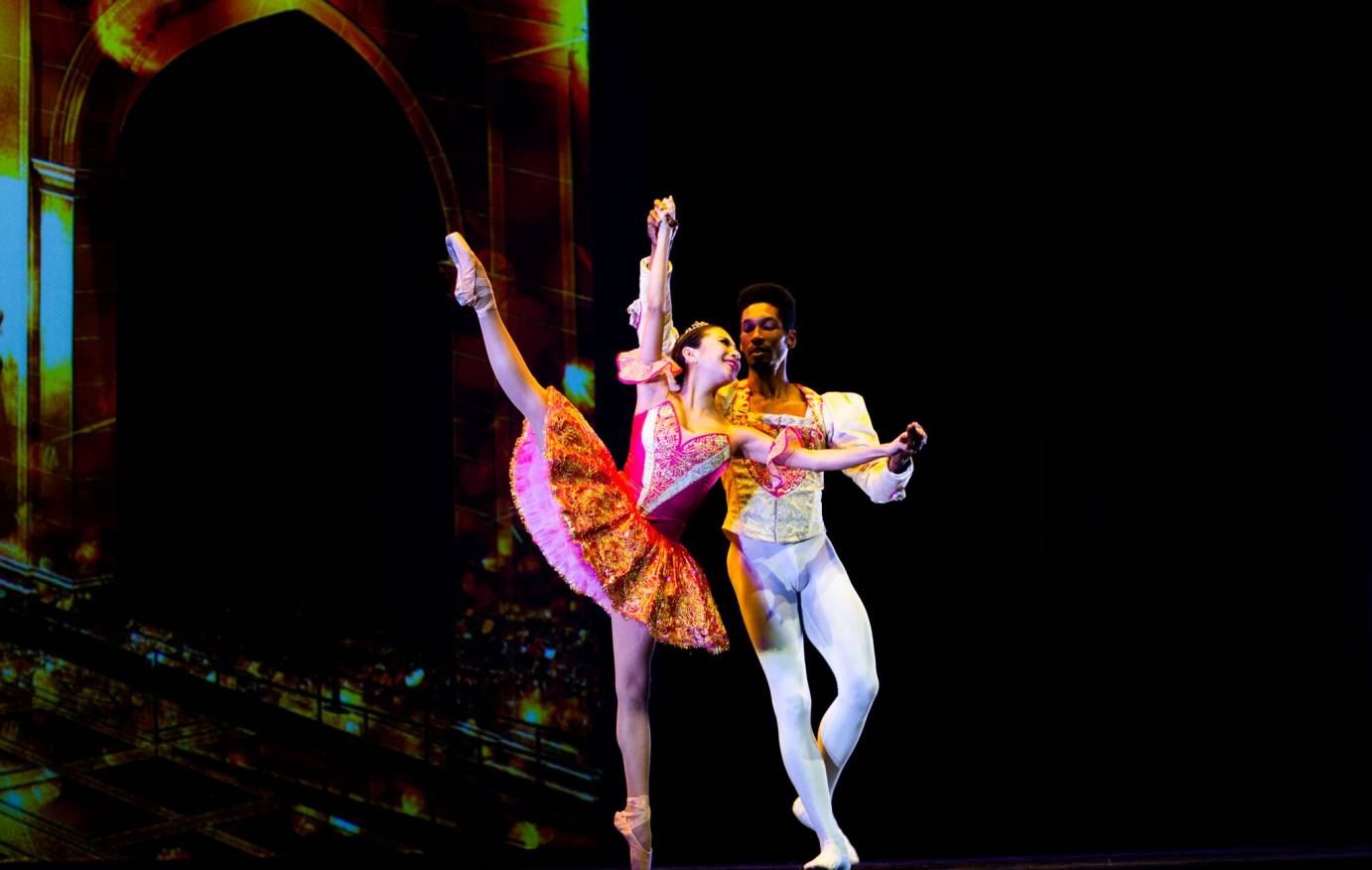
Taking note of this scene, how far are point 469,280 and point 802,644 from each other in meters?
1.30

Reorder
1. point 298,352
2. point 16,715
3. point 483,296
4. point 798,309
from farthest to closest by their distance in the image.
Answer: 1. point 798,309
2. point 298,352
3. point 16,715
4. point 483,296

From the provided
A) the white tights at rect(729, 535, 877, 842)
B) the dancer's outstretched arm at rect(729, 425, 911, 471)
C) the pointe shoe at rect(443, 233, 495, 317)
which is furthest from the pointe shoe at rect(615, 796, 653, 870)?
the pointe shoe at rect(443, 233, 495, 317)

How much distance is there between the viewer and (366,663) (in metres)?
4.22

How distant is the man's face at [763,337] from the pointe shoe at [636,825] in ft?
4.03

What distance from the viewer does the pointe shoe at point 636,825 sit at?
11.3ft

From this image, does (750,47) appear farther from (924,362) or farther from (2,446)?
(2,446)

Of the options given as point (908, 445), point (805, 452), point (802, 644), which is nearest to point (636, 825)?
point (802, 644)

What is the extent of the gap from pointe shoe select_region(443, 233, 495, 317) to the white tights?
95 centimetres

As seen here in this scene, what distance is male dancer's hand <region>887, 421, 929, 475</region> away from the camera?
10.5 ft

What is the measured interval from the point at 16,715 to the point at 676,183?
2698 mm

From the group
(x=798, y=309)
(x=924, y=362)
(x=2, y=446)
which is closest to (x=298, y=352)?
(x=2, y=446)

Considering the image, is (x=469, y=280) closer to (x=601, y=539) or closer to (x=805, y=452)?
(x=601, y=539)

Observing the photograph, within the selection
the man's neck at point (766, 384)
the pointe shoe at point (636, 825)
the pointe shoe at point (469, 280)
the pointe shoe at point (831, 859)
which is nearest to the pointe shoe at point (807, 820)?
the pointe shoe at point (831, 859)

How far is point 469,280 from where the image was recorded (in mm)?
3285
